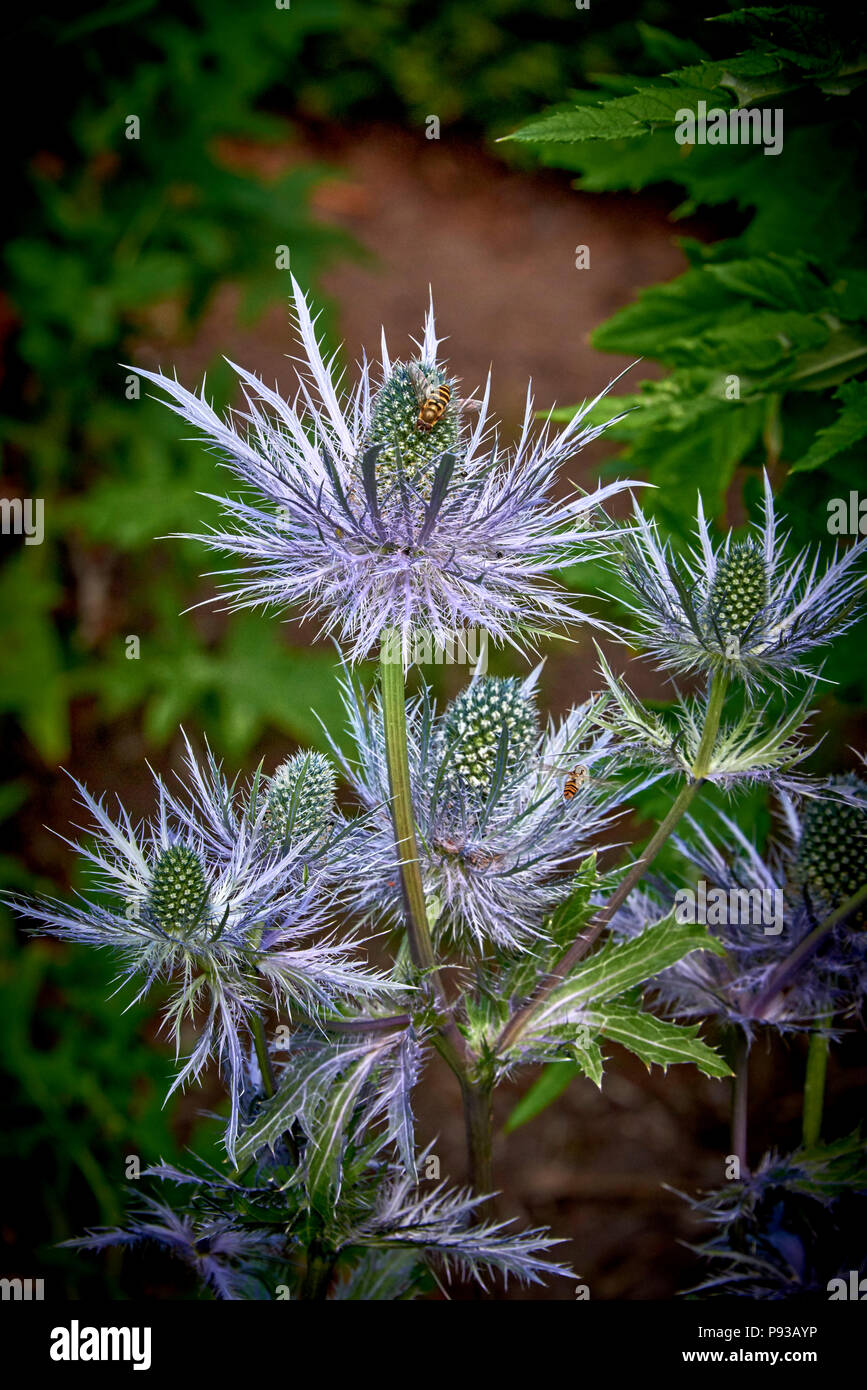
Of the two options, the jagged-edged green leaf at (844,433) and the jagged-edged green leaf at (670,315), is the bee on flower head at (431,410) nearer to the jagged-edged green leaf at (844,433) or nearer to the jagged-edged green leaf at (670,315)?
the jagged-edged green leaf at (844,433)

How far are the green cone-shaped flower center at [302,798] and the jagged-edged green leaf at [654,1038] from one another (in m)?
0.26

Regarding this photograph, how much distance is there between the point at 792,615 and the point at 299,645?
80.2 inches

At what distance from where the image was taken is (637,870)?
0.75m

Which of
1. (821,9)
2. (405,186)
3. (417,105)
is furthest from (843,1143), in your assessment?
(405,186)

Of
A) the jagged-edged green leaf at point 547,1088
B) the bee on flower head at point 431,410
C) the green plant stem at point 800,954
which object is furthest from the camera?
the jagged-edged green leaf at point 547,1088

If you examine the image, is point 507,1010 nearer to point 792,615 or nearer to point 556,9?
point 792,615

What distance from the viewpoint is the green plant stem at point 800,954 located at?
79 cm

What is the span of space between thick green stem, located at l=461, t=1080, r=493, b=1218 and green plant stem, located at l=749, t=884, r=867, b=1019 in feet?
0.83

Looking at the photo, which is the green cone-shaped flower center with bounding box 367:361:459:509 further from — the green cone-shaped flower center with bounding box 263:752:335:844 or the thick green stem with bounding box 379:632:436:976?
the green cone-shaped flower center with bounding box 263:752:335:844

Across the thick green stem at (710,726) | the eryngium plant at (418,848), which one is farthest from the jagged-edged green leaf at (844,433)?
the thick green stem at (710,726)

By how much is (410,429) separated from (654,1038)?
1.60 feet

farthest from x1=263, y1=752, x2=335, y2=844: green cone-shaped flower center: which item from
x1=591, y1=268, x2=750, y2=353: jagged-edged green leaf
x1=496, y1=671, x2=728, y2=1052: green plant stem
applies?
x1=591, y1=268, x2=750, y2=353: jagged-edged green leaf

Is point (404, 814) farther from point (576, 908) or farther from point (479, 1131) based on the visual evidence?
point (479, 1131)

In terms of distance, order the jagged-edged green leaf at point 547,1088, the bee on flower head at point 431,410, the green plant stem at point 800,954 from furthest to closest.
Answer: the jagged-edged green leaf at point 547,1088, the green plant stem at point 800,954, the bee on flower head at point 431,410
